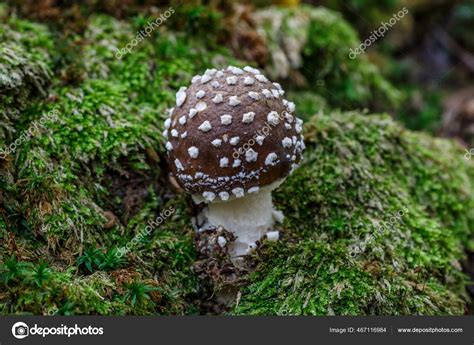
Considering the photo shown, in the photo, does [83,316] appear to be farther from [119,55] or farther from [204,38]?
[204,38]

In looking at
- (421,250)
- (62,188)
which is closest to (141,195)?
(62,188)

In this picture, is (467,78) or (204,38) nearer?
(204,38)

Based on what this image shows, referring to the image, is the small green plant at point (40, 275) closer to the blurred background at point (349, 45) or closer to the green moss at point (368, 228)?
the green moss at point (368, 228)

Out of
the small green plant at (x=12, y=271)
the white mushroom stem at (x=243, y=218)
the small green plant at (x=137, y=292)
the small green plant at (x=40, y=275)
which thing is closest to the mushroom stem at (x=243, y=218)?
the white mushroom stem at (x=243, y=218)

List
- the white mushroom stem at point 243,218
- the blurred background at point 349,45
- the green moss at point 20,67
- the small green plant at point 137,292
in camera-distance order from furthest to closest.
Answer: the blurred background at point 349,45
the green moss at point 20,67
the white mushroom stem at point 243,218
the small green plant at point 137,292

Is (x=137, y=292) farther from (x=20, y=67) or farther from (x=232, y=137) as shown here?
(x=20, y=67)

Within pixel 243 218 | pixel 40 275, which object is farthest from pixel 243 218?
pixel 40 275

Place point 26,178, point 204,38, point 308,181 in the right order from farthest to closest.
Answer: point 204,38, point 308,181, point 26,178
